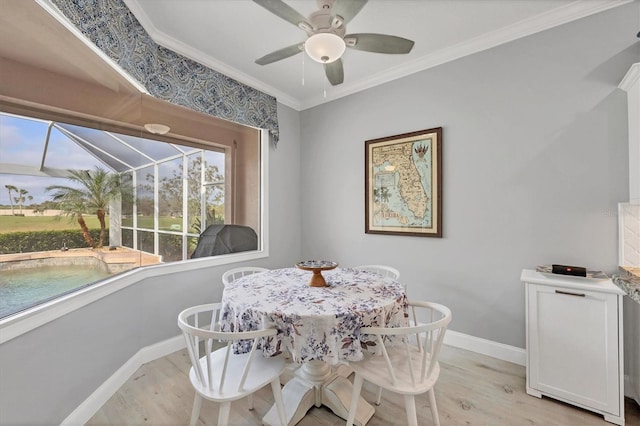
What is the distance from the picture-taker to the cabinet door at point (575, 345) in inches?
66.0

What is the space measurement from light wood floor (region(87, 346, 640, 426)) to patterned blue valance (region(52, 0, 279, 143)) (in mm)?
2241

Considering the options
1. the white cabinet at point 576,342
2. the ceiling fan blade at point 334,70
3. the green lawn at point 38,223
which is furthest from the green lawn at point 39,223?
the white cabinet at point 576,342

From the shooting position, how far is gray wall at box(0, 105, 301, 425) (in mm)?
1326

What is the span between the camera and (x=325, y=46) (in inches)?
67.8

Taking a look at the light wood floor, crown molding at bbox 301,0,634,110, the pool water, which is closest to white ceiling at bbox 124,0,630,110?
crown molding at bbox 301,0,634,110

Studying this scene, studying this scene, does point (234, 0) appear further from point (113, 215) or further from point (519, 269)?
point (519, 269)

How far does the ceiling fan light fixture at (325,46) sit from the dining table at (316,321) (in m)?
1.47

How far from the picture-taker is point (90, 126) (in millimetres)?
2080

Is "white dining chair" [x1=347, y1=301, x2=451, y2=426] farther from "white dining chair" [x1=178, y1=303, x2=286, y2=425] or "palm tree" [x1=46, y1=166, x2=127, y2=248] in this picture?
"palm tree" [x1=46, y1=166, x2=127, y2=248]

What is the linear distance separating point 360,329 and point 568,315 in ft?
4.66

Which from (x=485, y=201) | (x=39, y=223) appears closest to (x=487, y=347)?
(x=485, y=201)

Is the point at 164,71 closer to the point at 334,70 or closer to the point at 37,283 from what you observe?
the point at 334,70

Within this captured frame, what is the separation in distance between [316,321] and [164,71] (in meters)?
2.37

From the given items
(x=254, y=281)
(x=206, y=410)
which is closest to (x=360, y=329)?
(x=254, y=281)
